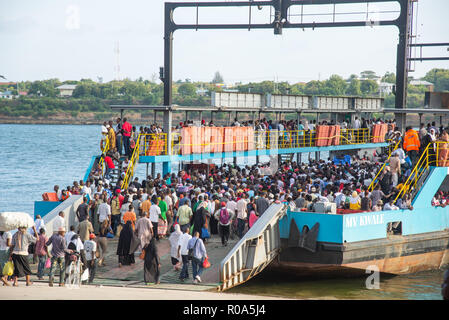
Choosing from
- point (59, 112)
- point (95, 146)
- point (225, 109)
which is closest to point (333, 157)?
point (225, 109)

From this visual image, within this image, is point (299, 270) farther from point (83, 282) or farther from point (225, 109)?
point (225, 109)

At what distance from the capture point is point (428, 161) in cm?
2197

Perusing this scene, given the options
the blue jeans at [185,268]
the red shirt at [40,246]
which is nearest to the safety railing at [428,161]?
the blue jeans at [185,268]

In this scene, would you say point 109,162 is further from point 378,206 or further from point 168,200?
point 378,206

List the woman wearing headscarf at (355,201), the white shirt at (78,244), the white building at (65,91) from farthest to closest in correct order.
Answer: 1. the white building at (65,91)
2. the woman wearing headscarf at (355,201)
3. the white shirt at (78,244)

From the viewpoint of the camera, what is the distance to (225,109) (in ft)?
90.3

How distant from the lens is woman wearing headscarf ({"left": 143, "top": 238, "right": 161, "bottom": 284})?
15312 mm

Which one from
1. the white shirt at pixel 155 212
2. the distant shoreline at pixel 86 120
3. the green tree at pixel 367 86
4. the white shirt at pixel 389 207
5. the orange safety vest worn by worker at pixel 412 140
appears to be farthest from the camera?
the green tree at pixel 367 86

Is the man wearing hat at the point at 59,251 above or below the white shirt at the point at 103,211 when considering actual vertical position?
below

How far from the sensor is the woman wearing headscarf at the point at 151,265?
50.2 ft

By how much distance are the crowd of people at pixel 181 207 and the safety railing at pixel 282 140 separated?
121 cm

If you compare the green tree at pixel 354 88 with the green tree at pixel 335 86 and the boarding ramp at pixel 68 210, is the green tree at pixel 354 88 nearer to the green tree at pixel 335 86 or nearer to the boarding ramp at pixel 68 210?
the green tree at pixel 335 86

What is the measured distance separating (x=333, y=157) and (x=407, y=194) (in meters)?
15.9

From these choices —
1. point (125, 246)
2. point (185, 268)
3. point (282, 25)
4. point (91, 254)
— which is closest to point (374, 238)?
point (185, 268)
